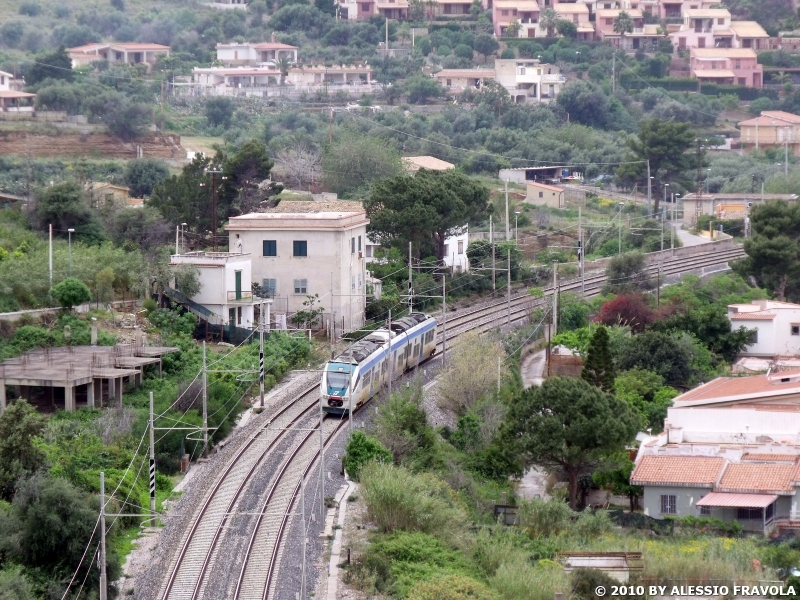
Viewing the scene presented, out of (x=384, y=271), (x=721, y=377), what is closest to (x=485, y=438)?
(x=721, y=377)

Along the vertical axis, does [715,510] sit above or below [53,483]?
below

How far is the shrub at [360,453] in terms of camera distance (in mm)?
31906

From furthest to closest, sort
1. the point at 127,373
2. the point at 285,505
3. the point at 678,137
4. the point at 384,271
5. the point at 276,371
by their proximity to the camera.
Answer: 1. the point at 678,137
2. the point at 384,271
3. the point at 276,371
4. the point at 127,373
5. the point at 285,505

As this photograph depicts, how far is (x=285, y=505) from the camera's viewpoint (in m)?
30.4

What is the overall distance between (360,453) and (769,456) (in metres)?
8.40

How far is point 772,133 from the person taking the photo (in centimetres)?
9681

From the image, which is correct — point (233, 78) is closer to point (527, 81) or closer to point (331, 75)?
point (331, 75)

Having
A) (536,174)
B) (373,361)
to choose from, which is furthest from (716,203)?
(373,361)

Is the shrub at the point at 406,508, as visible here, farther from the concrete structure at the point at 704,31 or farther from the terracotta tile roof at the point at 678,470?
the concrete structure at the point at 704,31

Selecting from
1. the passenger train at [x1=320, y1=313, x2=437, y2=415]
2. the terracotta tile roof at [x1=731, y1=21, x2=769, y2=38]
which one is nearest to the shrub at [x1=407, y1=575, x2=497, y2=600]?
the passenger train at [x1=320, y1=313, x2=437, y2=415]

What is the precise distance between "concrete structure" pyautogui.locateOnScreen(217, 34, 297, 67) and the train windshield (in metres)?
71.2

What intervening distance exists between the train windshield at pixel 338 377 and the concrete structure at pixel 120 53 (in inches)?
2582

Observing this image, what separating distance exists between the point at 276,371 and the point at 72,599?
1555 centimetres

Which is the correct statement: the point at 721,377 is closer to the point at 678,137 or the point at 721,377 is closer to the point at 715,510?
the point at 715,510
